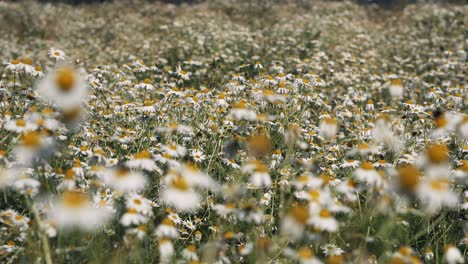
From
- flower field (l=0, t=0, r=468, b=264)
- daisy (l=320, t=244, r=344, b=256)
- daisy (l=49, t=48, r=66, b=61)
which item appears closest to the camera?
flower field (l=0, t=0, r=468, b=264)

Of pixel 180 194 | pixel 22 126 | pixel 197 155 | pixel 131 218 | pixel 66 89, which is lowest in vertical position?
pixel 197 155

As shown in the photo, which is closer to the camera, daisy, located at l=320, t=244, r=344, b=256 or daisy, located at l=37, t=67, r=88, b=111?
daisy, located at l=37, t=67, r=88, b=111

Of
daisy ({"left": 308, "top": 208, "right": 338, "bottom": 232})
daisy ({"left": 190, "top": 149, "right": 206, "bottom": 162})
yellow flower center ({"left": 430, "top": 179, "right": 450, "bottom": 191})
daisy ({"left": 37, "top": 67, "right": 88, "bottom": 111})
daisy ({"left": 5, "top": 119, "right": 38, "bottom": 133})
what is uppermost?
daisy ({"left": 37, "top": 67, "right": 88, "bottom": 111})

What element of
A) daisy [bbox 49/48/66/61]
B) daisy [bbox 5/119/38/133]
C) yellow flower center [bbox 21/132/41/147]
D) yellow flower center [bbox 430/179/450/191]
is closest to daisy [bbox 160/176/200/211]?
yellow flower center [bbox 21/132/41/147]

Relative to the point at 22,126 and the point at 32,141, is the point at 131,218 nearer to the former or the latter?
the point at 32,141

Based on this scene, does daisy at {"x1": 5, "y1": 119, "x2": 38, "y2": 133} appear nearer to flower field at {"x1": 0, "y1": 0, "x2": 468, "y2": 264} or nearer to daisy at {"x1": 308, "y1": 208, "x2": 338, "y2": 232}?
flower field at {"x1": 0, "y1": 0, "x2": 468, "y2": 264}

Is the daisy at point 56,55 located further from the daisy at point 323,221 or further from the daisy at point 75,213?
the daisy at point 323,221

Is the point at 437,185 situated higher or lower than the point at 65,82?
lower

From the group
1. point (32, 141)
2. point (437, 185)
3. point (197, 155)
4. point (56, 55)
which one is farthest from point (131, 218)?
point (56, 55)

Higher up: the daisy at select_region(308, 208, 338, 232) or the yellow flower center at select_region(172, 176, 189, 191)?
the yellow flower center at select_region(172, 176, 189, 191)

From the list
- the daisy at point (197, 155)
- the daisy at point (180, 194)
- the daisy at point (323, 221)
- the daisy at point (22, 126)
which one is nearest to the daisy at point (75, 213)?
the daisy at point (180, 194)

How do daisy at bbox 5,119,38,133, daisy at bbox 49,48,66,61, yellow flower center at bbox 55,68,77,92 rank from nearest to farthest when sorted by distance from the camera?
yellow flower center at bbox 55,68,77,92
daisy at bbox 5,119,38,133
daisy at bbox 49,48,66,61

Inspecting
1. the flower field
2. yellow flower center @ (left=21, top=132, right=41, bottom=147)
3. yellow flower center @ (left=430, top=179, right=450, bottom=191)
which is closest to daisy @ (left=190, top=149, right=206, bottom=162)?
the flower field

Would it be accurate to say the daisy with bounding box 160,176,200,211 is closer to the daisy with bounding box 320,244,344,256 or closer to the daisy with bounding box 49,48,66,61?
the daisy with bounding box 320,244,344,256
